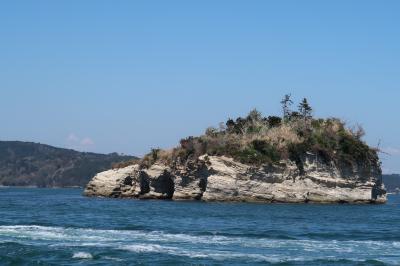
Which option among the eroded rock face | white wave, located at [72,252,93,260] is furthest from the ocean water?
the eroded rock face

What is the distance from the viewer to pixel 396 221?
5538 cm

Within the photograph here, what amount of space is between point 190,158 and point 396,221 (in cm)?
2988

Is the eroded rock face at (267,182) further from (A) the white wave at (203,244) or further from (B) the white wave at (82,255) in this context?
(B) the white wave at (82,255)

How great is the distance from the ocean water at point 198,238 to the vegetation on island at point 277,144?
1787 centimetres

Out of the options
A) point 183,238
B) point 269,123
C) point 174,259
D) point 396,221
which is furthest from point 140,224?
point 269,123

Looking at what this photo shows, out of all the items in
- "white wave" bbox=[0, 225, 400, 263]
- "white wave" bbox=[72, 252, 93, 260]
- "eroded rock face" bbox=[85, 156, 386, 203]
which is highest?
"eroded rock face" bbox=[85, 156, 386, 203]

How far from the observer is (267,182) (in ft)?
250

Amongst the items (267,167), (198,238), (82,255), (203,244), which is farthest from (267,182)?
(82,255)

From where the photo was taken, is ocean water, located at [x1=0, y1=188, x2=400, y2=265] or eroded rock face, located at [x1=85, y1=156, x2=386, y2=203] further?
eroded rock face, located at [x1=85, y1=156, x2=386, y2=203]

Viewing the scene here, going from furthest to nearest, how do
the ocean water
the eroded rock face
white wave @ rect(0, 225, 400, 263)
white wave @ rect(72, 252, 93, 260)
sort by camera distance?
the eroded rock face
white wave @ rect(0, 225, 400, 263)
the ocean water
white wave @ rect(72, 252, 93, 260)

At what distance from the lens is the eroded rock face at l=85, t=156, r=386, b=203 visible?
7544 cm

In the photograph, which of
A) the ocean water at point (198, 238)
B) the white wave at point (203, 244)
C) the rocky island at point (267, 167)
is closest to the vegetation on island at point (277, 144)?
the rocky island at point (267, 167)

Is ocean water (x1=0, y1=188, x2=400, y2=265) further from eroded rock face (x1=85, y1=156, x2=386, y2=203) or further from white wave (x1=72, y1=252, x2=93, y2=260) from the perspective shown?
eroded rock face (x1=85, y1=156, x2=386, y2=203)

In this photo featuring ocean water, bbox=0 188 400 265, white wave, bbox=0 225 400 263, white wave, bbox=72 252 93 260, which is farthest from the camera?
white wave, bbox=0 225 400 263
